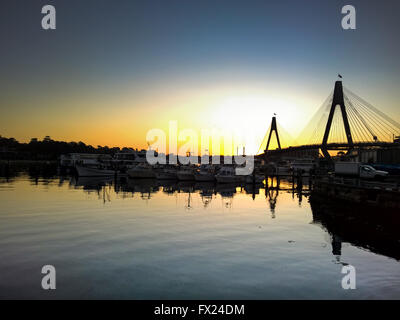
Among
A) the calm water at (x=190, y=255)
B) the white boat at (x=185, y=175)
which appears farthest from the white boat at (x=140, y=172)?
the calm water at (x=190, y=255)

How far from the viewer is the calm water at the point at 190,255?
1313cm

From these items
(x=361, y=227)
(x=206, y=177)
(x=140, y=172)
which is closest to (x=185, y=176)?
(x=206, y=177)

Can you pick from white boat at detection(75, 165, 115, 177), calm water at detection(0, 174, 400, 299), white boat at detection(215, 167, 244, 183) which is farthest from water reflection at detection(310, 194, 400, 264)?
white boat at detection(75, 165, 115, 177)

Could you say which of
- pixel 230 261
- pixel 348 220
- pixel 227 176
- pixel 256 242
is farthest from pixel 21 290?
pixel 227 176

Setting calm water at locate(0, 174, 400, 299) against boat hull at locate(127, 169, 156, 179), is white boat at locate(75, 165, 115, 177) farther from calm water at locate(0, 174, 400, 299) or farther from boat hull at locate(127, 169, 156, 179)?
calm water at locate(0, 174, 400, 299)

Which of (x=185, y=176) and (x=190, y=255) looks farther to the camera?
(x=185, y=176)

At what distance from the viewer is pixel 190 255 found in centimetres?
1797

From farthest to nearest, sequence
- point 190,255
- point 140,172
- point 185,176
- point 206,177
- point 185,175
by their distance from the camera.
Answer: point 140,172 → point 185,176 → point 185,175 → point 206,177 → point 190,255

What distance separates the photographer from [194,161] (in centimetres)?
12481

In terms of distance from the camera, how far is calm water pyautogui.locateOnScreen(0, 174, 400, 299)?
13133mm

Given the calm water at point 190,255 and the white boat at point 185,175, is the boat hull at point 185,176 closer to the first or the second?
the white boat at point 185,175

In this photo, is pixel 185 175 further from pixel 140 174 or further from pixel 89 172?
pixel 89 172

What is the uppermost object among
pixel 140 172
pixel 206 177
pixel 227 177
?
pixel 140 172
